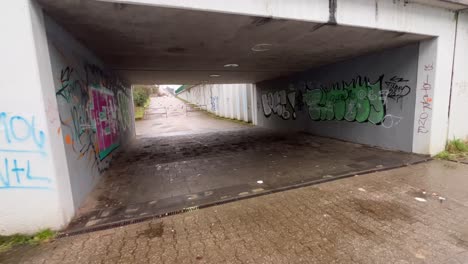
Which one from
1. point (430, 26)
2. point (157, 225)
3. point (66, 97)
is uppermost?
point (430, 26)

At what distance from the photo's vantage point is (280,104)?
11281 mm

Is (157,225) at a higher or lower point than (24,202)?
lower

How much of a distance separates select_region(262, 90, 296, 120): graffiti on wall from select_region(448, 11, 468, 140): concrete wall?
5.40 meters

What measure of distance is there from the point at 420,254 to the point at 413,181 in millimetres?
2221

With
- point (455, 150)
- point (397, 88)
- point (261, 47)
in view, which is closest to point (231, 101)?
point (261, 47)

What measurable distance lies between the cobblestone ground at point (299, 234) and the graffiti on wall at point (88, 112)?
1.65 metres

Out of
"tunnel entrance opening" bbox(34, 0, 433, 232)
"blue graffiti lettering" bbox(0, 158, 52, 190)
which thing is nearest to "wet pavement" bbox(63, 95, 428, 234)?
"tunnel entrance opening" bbox(34, 0, 433, 232)

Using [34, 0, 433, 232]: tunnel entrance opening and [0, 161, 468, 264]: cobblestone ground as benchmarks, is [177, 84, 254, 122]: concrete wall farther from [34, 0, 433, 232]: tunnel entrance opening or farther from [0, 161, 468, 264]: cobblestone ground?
[0, 161, 468, 264]: cobblestone ground

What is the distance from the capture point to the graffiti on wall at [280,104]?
34.0ft

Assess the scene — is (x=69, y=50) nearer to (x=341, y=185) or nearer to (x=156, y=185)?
(x=156, y=185)

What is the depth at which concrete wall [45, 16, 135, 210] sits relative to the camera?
3217 millimetres

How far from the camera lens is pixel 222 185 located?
4.13 metres

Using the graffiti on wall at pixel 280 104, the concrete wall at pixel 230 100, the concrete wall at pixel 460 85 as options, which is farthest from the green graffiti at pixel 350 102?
the concrete wall at pixel 230 100

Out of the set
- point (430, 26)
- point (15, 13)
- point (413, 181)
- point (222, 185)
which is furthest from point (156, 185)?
point (430, 26)
